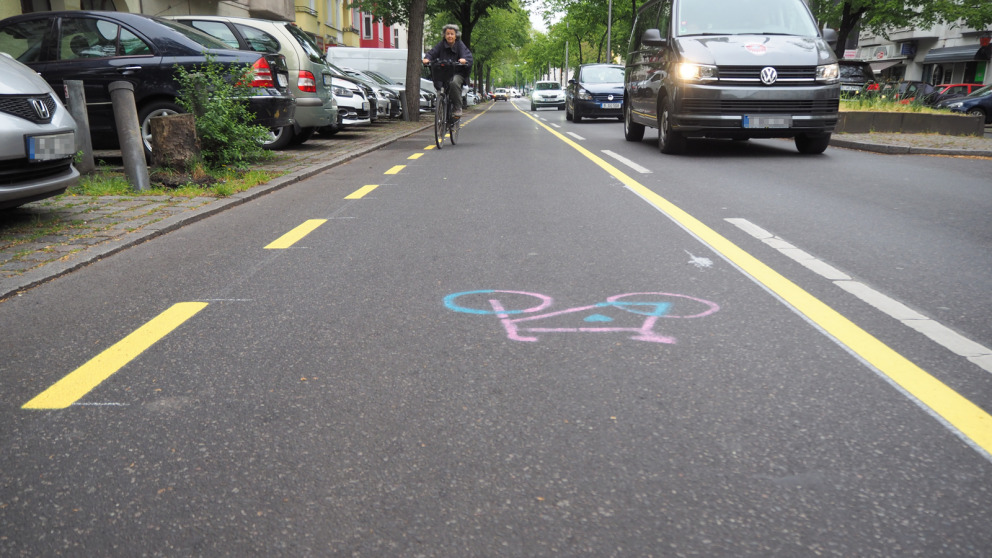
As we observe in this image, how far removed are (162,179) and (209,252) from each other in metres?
3.18

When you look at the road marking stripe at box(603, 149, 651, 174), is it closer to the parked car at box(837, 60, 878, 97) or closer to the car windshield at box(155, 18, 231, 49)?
the car windshield at box(155, 18, 231, 49)

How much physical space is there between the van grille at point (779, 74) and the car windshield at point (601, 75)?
13332 millimetres

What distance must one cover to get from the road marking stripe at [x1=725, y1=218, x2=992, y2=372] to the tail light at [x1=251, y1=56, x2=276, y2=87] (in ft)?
21.2

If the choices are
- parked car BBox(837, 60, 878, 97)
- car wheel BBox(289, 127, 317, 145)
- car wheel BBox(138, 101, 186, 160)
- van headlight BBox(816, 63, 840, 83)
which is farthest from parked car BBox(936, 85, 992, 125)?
car wheel BBox(138, 101, 186, 160)

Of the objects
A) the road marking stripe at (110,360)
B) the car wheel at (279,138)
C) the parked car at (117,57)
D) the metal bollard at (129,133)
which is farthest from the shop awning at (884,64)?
the road marking stripe at (110,360)

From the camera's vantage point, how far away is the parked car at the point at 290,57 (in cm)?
1218

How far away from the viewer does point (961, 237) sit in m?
5.66

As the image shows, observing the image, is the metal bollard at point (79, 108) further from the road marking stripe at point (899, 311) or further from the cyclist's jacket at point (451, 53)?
the road marking stripe at point (899, 311)

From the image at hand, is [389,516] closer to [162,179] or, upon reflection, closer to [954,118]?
[162,179]

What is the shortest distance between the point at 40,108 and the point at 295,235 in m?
1.91

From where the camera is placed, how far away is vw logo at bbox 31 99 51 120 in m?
5.75

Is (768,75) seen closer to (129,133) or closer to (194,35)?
(194,35)

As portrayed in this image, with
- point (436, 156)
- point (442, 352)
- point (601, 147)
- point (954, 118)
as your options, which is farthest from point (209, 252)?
point (954, 118)

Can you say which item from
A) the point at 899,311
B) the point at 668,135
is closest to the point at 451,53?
the point at 668,135
